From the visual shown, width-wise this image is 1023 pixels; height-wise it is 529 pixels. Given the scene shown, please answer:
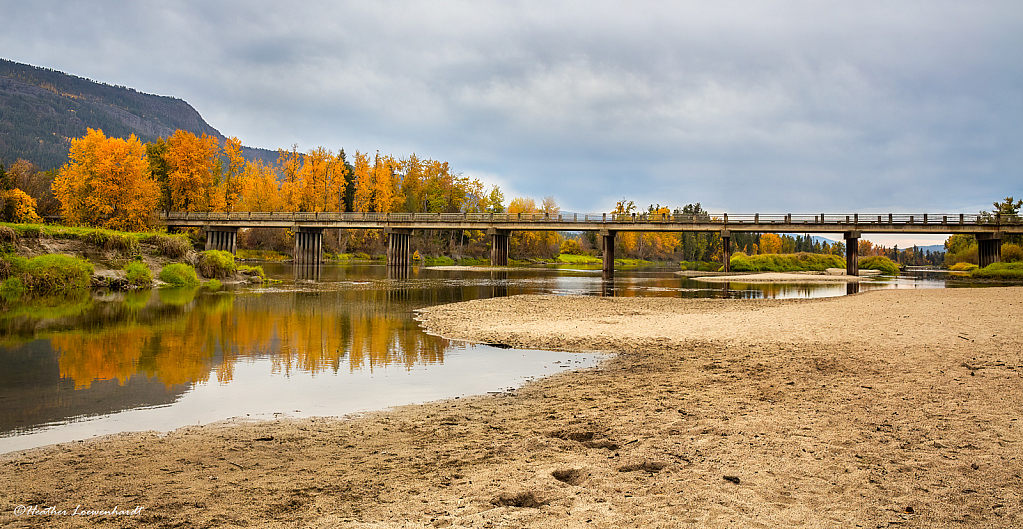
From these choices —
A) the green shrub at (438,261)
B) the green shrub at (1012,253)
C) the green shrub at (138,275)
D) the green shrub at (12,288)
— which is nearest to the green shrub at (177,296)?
the green shrub at (138,275)

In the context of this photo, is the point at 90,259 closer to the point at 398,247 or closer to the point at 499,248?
the point at 398,247

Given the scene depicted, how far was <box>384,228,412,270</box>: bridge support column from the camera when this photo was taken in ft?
259

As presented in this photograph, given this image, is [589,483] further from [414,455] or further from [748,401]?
[748,401]

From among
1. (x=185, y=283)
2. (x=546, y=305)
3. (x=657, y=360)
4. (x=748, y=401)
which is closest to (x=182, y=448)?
(x=748, y=401)

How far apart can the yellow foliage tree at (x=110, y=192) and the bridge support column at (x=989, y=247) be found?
92.0m

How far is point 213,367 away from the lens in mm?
12047

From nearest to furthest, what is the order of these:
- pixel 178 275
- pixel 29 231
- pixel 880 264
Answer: pixel 29 231
pixel 178 275
pixel 880 264

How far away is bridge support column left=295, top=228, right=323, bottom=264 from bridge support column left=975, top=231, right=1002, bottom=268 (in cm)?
8510

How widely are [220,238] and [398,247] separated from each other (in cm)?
2475

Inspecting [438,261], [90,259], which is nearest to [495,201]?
[438,261]

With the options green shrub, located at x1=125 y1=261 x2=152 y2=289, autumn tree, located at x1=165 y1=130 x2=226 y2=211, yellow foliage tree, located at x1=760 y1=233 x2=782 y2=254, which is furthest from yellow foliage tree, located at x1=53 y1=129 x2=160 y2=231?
yellow foliage tree, located at x1=760 y1=233 x2=782 y2=254

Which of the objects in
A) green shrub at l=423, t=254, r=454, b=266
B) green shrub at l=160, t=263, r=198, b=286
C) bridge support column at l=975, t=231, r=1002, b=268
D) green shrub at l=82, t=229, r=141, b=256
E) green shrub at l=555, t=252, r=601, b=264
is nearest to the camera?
green shrub at l=82, t=229, r=141, b=256

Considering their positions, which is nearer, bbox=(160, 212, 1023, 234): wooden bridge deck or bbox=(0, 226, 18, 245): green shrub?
bbox=(0, 226, 18, 245): green shrub

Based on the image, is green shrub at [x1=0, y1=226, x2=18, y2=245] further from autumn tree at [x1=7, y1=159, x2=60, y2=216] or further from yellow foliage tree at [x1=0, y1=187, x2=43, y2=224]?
autumn tree at [x1=7, y1=159, x2=60, y2=216]
